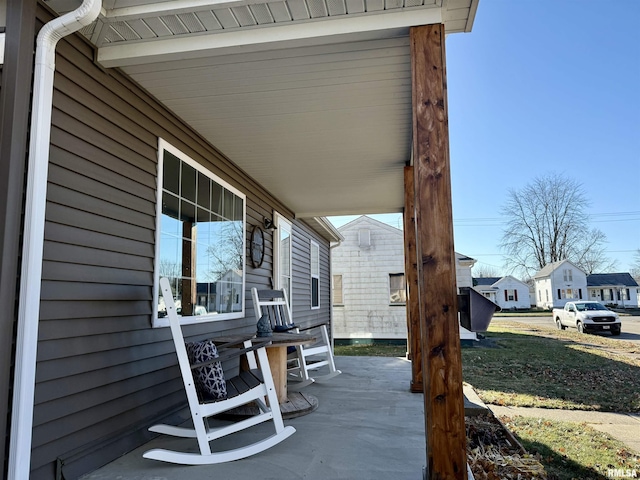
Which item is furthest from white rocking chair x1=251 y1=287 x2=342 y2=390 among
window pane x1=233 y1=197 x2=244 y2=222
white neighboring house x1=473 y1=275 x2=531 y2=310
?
white neighboring house x1=473 y1=275 x2=531 y2=310

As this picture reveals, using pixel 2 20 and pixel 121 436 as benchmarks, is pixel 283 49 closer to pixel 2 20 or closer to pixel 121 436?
pixel 2 20

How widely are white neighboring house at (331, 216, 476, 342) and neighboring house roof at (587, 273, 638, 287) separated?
27592 mm

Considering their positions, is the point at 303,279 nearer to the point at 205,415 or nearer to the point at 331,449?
the point at 331,449

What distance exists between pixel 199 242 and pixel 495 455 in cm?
294

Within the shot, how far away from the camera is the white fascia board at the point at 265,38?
226 centimetres

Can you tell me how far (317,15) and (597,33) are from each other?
24.9 m

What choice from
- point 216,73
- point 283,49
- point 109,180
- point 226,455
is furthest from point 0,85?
point 226,455

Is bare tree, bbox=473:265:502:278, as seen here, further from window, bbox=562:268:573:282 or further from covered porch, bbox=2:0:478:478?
covered porch, bbox=2:0:478:478

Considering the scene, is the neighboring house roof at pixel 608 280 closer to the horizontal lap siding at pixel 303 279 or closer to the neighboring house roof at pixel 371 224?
the neighboring house roof at pixel 371 224

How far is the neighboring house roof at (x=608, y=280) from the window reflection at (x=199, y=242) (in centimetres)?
3729

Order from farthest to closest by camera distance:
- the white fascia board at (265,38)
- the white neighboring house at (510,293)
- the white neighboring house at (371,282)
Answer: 1. the white neighboring house at (510,293)
2. the white neighboring house at (371,282)
3. the white fascia board at (265,38)

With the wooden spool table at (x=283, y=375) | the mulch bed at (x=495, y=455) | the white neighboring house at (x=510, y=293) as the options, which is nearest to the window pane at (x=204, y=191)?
→ the wooden spool table at (x=283, y=375)

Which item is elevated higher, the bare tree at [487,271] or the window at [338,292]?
the bare tree at [487,271]

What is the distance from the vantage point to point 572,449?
381 centimetres
